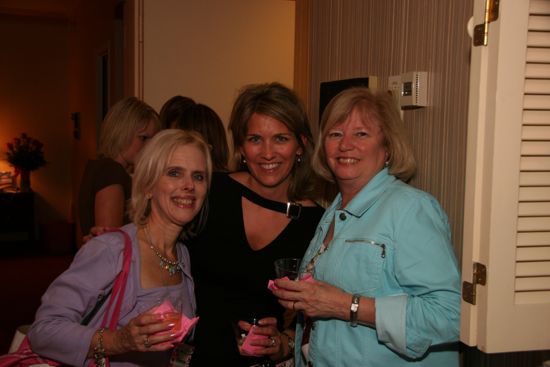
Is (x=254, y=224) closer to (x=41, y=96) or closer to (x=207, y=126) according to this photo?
(x=207, y=126)

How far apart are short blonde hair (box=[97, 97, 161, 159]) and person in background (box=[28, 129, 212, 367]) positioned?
41.2 inches

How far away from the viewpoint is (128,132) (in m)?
2.96

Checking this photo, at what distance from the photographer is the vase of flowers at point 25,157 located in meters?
8.18

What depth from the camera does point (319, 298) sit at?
149cm

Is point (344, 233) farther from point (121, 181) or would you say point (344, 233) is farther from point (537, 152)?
point (121, 181)

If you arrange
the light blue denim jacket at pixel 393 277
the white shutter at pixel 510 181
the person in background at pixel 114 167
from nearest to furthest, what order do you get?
the white shutter at pixel 510 181 → the light blue denim jacket at pixel 393 277 → the person in background at pixel 114 167

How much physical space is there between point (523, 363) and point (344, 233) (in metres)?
0.68

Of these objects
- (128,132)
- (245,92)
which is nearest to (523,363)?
(245,92)

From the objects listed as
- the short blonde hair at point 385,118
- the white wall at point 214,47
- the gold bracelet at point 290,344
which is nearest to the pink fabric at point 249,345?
the gold bracelet at point 290,344

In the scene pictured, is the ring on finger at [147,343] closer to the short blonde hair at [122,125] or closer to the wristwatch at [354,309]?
→ the wristwatch at [354,309]

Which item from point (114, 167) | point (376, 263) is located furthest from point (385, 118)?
point (114, 167)

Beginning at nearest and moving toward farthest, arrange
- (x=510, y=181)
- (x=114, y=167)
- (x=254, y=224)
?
(x=510, y=181), (x=254, y=224), (x=114, y=167)

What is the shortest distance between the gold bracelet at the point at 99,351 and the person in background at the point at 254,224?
0.55 metres

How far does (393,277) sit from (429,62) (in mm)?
791
